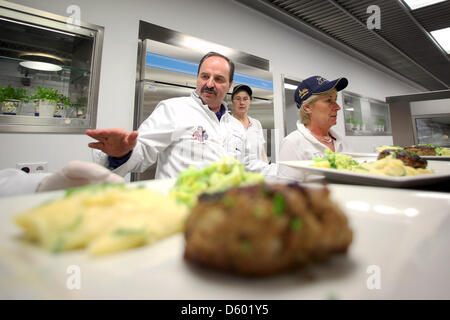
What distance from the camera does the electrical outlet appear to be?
2.10m

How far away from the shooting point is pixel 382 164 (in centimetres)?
95

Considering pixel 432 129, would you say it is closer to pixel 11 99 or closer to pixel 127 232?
pixel 127 232

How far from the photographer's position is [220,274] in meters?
0.30

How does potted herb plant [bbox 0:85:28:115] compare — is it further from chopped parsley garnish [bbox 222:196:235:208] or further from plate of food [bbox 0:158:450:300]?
chopped parsley garnish [bbox 222:196:235:208]

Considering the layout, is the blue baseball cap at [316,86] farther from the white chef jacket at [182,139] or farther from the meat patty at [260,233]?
the meat patty at [260,233]

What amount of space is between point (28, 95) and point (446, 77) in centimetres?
1209

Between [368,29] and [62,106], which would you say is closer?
[62,106]

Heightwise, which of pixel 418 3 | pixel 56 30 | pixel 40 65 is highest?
pixel 418 3

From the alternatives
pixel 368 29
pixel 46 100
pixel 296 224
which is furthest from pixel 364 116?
pixel 296 224

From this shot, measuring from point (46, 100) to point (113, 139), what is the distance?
179 cm

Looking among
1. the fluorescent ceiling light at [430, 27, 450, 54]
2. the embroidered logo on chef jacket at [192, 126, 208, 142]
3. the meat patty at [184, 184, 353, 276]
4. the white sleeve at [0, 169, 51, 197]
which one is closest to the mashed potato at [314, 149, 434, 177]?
the meat patty at [184, 184, 353, 276]

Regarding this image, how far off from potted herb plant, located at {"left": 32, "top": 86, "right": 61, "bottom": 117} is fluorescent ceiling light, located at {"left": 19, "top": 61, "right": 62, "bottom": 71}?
0.19 metres

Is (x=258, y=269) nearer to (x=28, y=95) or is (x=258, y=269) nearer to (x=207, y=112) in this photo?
(x=207, y=112)

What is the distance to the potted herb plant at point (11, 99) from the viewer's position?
2062 mm
